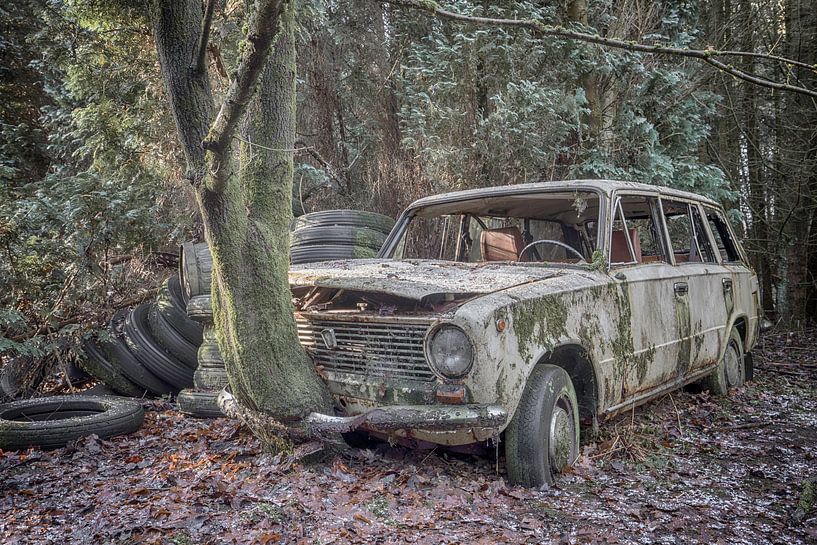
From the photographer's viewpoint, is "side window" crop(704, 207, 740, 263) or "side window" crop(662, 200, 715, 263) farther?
"side window" crop(704, 207, 740, 263)

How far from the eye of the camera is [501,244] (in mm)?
5098

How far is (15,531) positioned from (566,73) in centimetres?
851

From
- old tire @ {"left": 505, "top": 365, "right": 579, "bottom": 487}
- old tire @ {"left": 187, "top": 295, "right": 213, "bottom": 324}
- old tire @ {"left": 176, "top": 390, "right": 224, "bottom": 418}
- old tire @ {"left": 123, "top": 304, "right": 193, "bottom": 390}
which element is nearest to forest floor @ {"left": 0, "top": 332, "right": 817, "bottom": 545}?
old tire @ {"left": 505, "top": 365, "right": 579, "bottom": 487}

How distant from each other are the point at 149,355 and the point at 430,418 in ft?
12.4

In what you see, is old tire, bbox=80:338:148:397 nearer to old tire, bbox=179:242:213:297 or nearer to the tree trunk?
old tire, bbox=179:242:213:297

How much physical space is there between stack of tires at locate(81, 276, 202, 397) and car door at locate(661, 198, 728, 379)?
4.41 metres

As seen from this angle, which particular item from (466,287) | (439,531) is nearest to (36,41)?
(466,287)

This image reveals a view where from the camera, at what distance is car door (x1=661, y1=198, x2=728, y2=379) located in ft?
16.7

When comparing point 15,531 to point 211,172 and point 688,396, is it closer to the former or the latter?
point 211,172

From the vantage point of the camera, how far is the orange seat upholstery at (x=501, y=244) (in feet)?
16.6

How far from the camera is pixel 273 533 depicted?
9.18 feet

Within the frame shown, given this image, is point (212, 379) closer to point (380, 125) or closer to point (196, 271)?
point (196, 271)

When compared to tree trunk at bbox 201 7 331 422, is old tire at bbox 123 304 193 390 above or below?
below

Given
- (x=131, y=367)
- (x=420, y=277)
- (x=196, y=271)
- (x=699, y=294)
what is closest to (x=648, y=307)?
(x=699, y=294)
